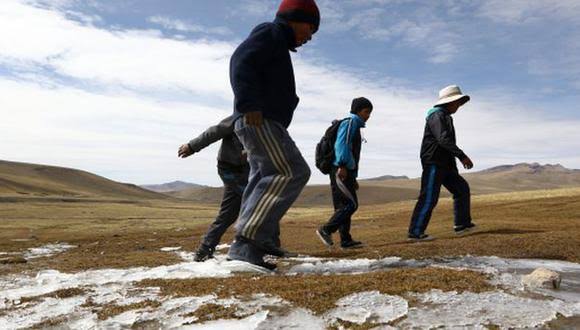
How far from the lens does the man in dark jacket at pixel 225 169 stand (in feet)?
21.9

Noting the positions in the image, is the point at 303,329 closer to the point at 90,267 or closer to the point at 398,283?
the point at 398,283

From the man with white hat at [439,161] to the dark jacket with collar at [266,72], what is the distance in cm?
392

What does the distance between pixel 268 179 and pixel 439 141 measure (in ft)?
13.7

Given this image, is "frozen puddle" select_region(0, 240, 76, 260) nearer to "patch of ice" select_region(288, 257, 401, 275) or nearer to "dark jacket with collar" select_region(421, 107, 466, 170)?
"patch of ice" select_region(288, 257, 401, 275)

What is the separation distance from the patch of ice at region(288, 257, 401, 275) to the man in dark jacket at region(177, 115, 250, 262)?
1.73 m

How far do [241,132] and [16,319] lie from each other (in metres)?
2.56

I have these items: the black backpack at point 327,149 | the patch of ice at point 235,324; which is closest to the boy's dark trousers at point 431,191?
the black backpack at point 327,149

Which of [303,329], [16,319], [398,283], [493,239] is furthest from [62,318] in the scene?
[493,239]

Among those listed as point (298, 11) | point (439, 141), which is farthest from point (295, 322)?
point (439, 141)

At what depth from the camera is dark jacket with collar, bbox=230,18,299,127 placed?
475 cm

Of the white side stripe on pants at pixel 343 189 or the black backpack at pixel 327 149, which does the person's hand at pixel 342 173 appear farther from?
the black backpack at pixel 327 149

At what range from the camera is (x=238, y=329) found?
301 centimetres

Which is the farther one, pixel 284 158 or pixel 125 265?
pixel 125 265

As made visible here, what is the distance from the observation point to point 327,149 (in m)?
8.14
